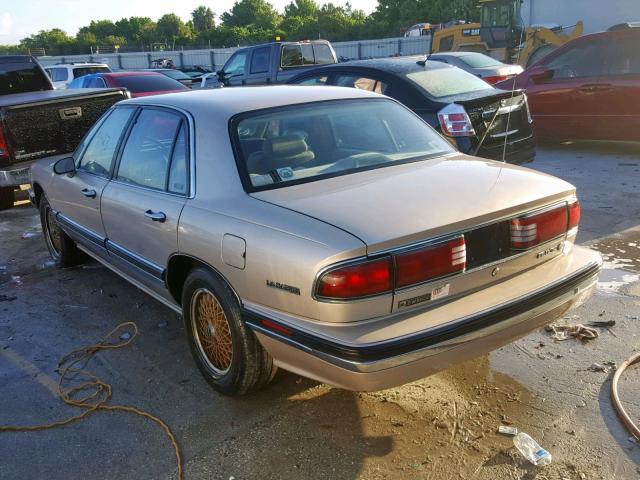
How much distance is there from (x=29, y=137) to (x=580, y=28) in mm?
16850

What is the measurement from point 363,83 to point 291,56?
19.8 feet

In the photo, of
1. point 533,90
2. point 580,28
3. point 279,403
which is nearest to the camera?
point 279,403

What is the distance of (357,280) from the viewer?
245 cm

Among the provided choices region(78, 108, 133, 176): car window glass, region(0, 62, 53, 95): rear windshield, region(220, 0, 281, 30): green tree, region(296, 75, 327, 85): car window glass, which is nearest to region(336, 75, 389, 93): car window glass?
region(296, 75, 327, 85): car window glass

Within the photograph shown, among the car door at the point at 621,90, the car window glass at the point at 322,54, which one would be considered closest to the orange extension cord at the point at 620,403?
the car door at the point at 621,90

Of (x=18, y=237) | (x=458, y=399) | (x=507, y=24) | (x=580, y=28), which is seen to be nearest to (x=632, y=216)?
(x=458, y=399)

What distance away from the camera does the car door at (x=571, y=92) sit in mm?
8930

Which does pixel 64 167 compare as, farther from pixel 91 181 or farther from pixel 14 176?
pixel 14 176

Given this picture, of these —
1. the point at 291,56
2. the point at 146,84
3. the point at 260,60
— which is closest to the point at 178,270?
the point at 146,84

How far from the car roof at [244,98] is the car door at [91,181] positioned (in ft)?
1.18

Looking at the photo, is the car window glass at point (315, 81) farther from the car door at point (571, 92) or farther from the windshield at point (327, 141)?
the windshield at point (327, 141)

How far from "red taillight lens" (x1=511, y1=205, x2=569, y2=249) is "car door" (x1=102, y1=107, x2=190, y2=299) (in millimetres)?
1732

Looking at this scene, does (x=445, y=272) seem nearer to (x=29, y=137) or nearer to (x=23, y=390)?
(x=23, y=390)

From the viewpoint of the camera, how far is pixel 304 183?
3.14 meters
